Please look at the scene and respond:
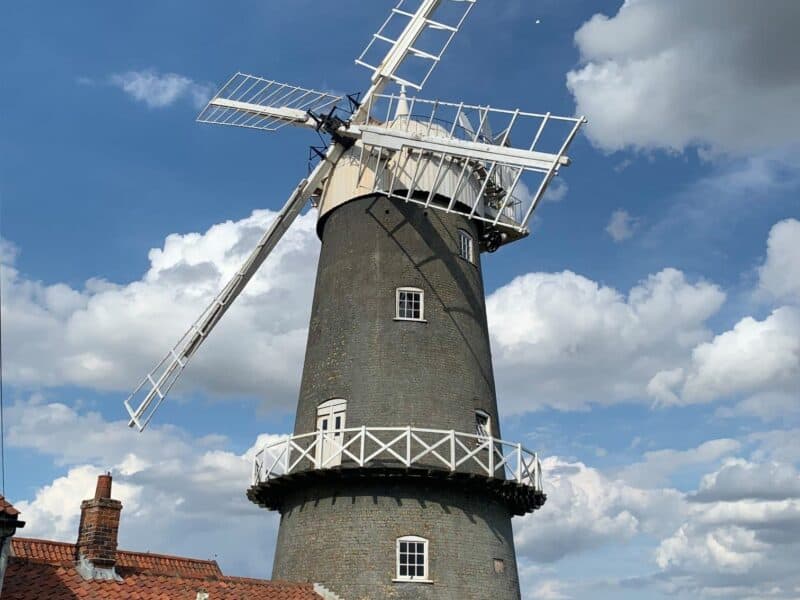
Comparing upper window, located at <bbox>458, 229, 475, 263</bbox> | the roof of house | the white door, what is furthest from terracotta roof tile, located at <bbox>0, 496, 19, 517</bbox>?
upper window, located at <bbox>458, 229, 475, 263</bbox>

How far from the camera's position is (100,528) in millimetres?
16812

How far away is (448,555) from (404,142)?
1034 cm

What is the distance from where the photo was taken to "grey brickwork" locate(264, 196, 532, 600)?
20.0m

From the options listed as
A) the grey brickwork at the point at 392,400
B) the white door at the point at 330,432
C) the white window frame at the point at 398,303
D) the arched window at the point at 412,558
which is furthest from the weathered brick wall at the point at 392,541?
the white window frame at the point at 398,303

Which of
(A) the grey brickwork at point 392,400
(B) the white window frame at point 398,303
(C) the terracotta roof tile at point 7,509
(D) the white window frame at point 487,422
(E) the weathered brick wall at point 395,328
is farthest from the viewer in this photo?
(B) the white window frame at point 398,303

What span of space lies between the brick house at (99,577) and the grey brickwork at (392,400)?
77.4 inches

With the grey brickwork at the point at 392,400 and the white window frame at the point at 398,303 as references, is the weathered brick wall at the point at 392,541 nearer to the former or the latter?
the grey brickwork at the point at 392,400

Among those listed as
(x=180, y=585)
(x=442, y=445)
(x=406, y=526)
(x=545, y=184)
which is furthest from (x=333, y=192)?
(x=180, y=585)

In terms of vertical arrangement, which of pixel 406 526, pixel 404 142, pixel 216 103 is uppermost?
pixel 216 103

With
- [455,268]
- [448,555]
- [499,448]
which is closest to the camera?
[448,555]

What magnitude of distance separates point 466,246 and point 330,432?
6.96 m

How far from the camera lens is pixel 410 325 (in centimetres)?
2238

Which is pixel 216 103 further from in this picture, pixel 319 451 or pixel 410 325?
pixel 319 451

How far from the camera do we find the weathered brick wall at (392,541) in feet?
64.8
